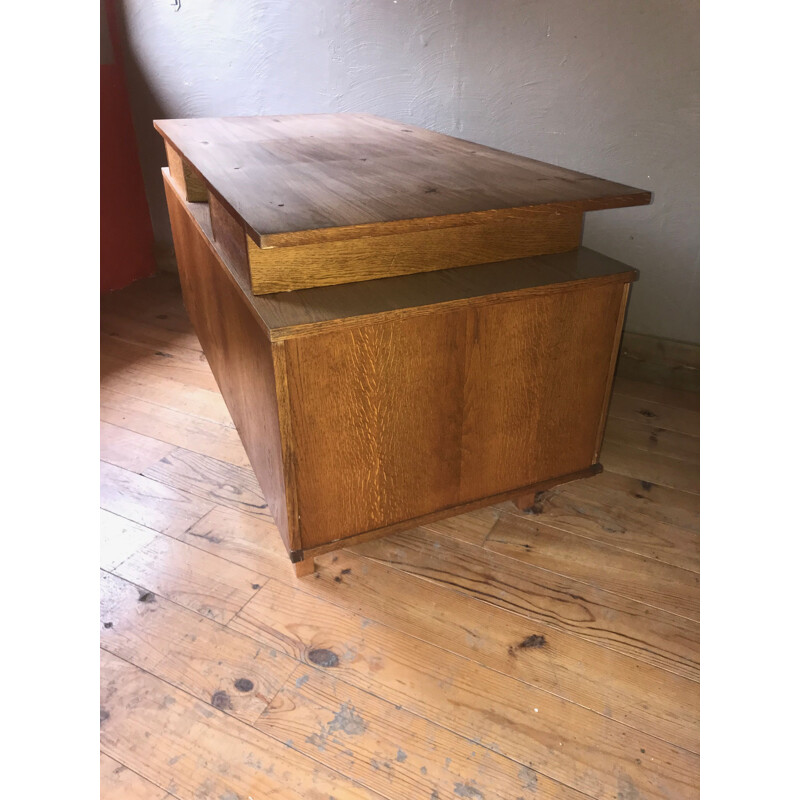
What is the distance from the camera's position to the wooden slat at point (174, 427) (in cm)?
179

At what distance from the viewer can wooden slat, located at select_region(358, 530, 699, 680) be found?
1222mm

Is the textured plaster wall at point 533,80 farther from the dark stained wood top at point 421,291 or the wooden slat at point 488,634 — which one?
the wooden slat at point 488,634

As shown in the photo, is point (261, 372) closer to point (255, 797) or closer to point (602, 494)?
point (255, 797)

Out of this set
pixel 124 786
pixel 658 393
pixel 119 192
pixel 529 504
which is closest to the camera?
pixel 124 786

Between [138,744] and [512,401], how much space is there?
883 mm

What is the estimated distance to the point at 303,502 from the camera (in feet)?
4.13

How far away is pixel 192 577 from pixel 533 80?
1566mm

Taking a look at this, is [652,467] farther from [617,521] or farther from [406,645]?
[406,645]

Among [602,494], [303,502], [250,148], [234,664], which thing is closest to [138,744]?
[234,664]

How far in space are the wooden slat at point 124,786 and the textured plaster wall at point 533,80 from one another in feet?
5.62

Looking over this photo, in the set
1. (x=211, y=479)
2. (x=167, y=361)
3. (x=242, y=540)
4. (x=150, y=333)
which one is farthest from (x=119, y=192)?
(x=242, y=540)

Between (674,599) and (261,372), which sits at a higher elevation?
(261,372)

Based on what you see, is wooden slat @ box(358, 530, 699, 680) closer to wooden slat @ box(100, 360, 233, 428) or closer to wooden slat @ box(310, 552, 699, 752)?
wooden slat @ box(310, 552, 699, 752)

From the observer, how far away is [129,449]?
5.91 feet
